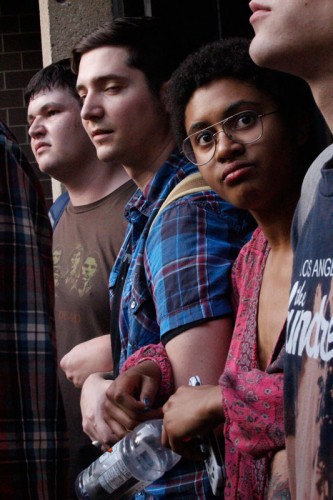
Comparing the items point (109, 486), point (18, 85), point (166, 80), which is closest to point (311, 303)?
point (109, 486)

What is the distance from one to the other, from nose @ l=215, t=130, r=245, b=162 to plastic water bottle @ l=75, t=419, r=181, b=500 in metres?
0.74

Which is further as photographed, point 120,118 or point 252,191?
point 120,118

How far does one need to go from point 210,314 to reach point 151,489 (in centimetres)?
52

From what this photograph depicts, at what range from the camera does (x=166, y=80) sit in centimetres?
365

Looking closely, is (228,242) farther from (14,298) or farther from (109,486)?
(14,298)

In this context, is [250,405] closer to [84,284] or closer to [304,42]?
[304,42]

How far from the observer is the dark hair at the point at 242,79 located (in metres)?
2.80

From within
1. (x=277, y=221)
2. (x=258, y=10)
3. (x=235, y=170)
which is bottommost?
(x=277, y=221)

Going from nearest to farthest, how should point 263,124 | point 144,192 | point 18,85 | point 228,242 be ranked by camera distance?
point 263,124, point 228,242, point 144,192, point 18,85

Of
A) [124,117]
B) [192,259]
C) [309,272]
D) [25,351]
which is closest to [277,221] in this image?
[192,259]

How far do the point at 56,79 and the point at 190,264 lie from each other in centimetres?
185

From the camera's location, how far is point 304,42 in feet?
6.98

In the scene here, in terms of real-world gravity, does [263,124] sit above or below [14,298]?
above

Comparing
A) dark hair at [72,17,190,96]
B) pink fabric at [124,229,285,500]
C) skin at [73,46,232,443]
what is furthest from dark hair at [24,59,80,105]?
pink fabric at [124,229,285,500]
